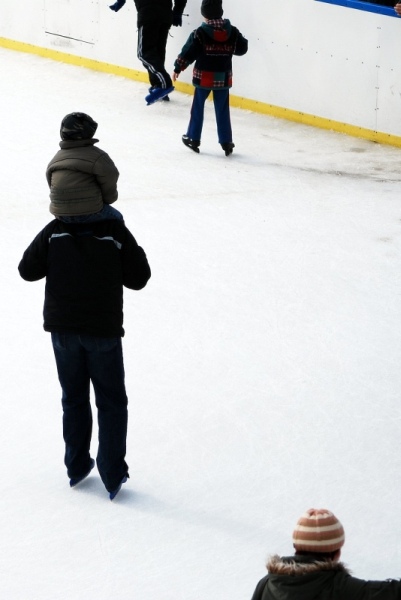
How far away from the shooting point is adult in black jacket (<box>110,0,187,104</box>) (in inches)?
385

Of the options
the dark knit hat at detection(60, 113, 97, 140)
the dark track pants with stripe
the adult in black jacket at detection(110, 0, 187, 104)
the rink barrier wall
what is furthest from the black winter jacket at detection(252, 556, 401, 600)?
the dark track pants with stripe

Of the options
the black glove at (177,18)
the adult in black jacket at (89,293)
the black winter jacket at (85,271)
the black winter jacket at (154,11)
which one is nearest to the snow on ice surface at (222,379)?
the adult in black jacket at (89,293)

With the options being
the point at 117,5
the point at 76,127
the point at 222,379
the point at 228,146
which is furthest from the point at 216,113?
the point at 76,127

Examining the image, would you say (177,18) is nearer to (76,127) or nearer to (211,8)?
(211,8)

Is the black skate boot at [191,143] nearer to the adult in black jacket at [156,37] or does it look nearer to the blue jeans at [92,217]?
the adult in black jacket at [156,37]

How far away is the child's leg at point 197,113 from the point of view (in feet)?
28.2

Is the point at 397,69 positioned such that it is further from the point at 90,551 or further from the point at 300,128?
the point at 90,551

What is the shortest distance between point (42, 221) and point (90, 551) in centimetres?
376

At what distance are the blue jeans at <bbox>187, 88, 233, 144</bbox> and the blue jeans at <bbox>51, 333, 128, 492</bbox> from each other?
192 inches

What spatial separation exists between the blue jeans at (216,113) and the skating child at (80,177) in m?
4.99

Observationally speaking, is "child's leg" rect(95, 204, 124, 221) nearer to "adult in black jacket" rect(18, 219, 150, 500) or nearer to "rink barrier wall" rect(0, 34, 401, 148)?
"adult in black jacket" rect(18, 219, 150, 500)

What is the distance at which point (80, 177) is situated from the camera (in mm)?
3656

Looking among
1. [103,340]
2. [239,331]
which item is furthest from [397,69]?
[103,340]

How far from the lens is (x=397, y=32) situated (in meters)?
8.91
